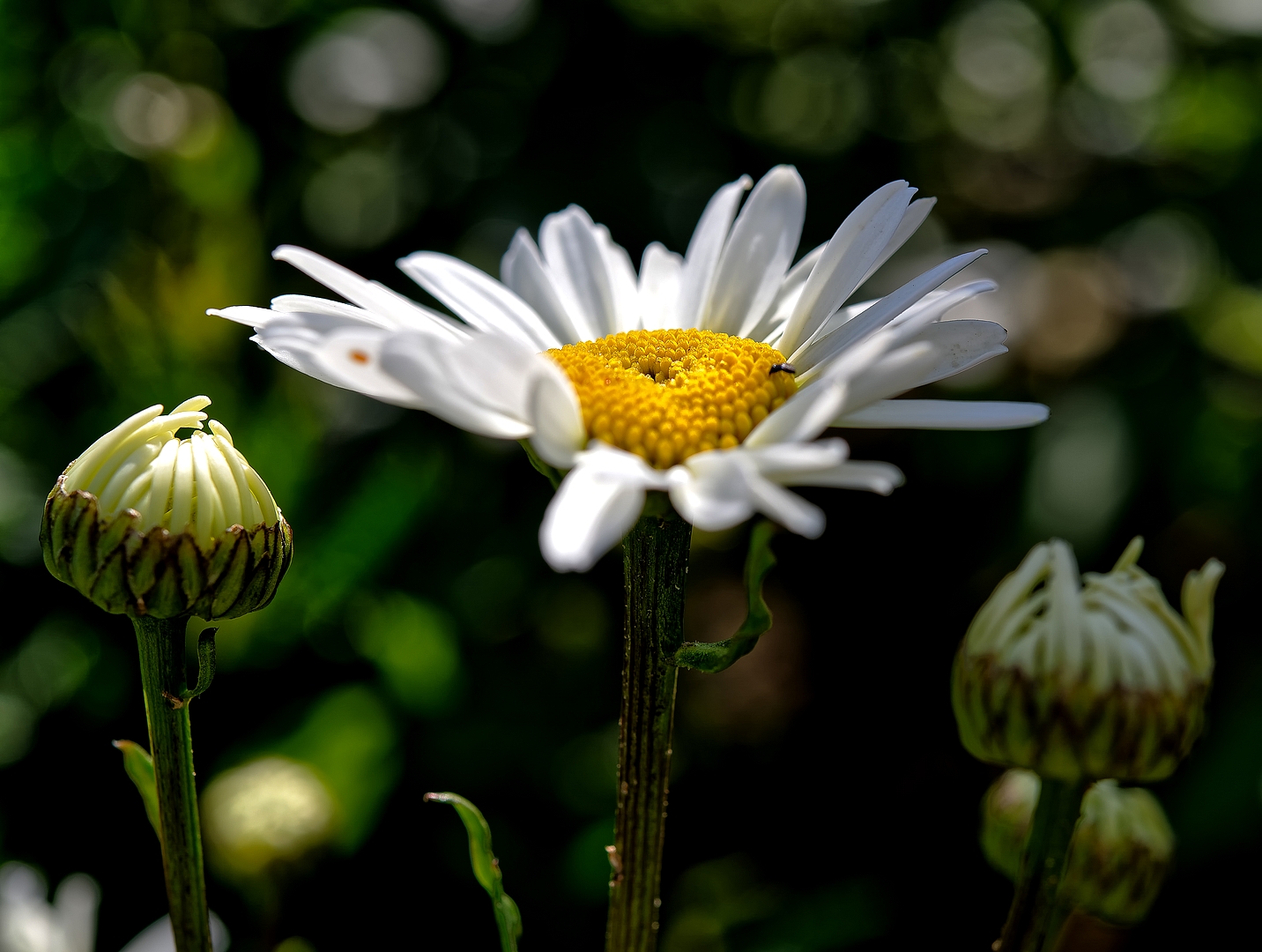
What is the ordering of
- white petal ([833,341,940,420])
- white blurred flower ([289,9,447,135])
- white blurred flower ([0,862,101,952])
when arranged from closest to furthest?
white petal ([833,341,940,420]) → white blurred flower ([0,862,101,952]) → white blurred flower ([289,9,447,135])

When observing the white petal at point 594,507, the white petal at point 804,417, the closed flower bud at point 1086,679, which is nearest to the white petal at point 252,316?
the white petal at point 594,507

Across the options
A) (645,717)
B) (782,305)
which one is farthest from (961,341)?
(645,717)

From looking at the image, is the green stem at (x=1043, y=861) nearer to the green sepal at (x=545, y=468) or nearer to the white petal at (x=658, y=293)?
the green sepal at (x=545, y=468)

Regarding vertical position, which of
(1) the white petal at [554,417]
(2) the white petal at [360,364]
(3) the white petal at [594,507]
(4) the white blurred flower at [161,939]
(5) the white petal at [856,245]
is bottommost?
(4) the white blurred flower at [161,939]

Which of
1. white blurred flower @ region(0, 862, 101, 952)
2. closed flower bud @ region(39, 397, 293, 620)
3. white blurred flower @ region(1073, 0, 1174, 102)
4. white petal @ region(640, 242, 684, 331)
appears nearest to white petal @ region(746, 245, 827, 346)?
white petal @ region(640, 242, 684, 331)

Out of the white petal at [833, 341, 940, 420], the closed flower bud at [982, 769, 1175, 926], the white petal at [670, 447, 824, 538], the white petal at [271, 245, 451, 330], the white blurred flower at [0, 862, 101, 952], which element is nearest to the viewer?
the white petal at [670, 447, 824, 538]

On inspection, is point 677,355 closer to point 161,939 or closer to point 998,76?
point 161,939

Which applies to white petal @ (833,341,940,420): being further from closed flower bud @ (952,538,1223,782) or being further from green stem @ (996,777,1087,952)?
green stem @ (996,777,1087,952)
